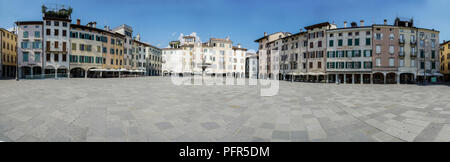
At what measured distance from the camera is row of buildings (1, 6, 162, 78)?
35844 millimetres

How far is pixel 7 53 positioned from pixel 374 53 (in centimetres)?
7934

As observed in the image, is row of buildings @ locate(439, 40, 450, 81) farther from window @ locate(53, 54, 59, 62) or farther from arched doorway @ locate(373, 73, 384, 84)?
window @ locate(53, 54, 59, 62)

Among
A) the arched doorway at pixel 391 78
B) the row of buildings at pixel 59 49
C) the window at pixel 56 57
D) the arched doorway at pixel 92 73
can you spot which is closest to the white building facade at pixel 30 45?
the row of buildings at pixel 59 49

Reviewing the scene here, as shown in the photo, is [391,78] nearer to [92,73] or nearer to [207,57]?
[207,57]

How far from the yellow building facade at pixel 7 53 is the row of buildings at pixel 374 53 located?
223ft

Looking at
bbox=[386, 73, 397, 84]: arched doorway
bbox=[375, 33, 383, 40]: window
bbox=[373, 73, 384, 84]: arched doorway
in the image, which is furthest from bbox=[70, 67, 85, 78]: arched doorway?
bbox=[386, 73, 397, 84]: arched doorway

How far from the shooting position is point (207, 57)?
2457 inches

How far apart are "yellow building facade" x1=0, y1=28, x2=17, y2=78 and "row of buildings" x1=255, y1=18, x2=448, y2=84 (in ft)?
223

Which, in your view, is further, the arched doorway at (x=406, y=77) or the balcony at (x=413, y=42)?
the arched doorway at (x=406, y=77)

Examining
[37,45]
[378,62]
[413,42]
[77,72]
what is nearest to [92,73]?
[77,72]

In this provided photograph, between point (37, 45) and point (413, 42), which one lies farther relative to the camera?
point (37, 45)

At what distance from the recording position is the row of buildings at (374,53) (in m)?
34.6

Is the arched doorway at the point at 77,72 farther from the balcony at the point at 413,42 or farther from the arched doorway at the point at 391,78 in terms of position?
the balcony at the point at 413,42
